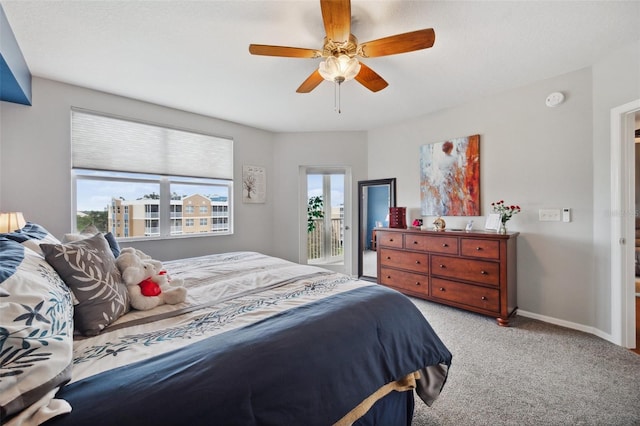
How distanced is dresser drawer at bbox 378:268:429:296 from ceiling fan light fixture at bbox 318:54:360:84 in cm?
250

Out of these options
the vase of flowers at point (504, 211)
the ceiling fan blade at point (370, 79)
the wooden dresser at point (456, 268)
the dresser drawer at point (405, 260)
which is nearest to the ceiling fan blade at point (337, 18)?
the ceiling fan blade at point (370, 79)

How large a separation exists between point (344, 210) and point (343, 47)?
301cm

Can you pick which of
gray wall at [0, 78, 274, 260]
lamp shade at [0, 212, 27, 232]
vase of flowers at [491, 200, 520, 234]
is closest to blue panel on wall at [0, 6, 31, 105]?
gray wall at [0, 78, 274, 260]

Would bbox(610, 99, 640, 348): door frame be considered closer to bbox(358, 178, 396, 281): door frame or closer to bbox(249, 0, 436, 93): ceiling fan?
bbox(249, 0, 436, 93): ceiling fan

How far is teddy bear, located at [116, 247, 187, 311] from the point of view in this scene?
1.28m

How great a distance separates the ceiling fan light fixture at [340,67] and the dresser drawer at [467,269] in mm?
2299

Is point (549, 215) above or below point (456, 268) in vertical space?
above

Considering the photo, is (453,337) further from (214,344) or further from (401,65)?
(401,65)

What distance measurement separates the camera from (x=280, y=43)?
83.3 inches

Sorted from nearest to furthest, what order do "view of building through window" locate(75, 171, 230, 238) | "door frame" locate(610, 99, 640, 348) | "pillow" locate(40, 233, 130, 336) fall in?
"pillow" locate(40, 233, 130, 336)
"door frame" locate(610, 99, 640, 348)
"view of building through window" locate(75, 171, 230, 238)

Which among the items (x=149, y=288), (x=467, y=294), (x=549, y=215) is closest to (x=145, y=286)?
(x=149, y=288)

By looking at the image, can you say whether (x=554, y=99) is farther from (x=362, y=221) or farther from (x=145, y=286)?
(x=145, y=286)

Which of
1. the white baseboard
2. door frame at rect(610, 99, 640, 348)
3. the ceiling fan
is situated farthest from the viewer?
the white baseboard

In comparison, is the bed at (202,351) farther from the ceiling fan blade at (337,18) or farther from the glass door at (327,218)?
the glass door at (327,218)
